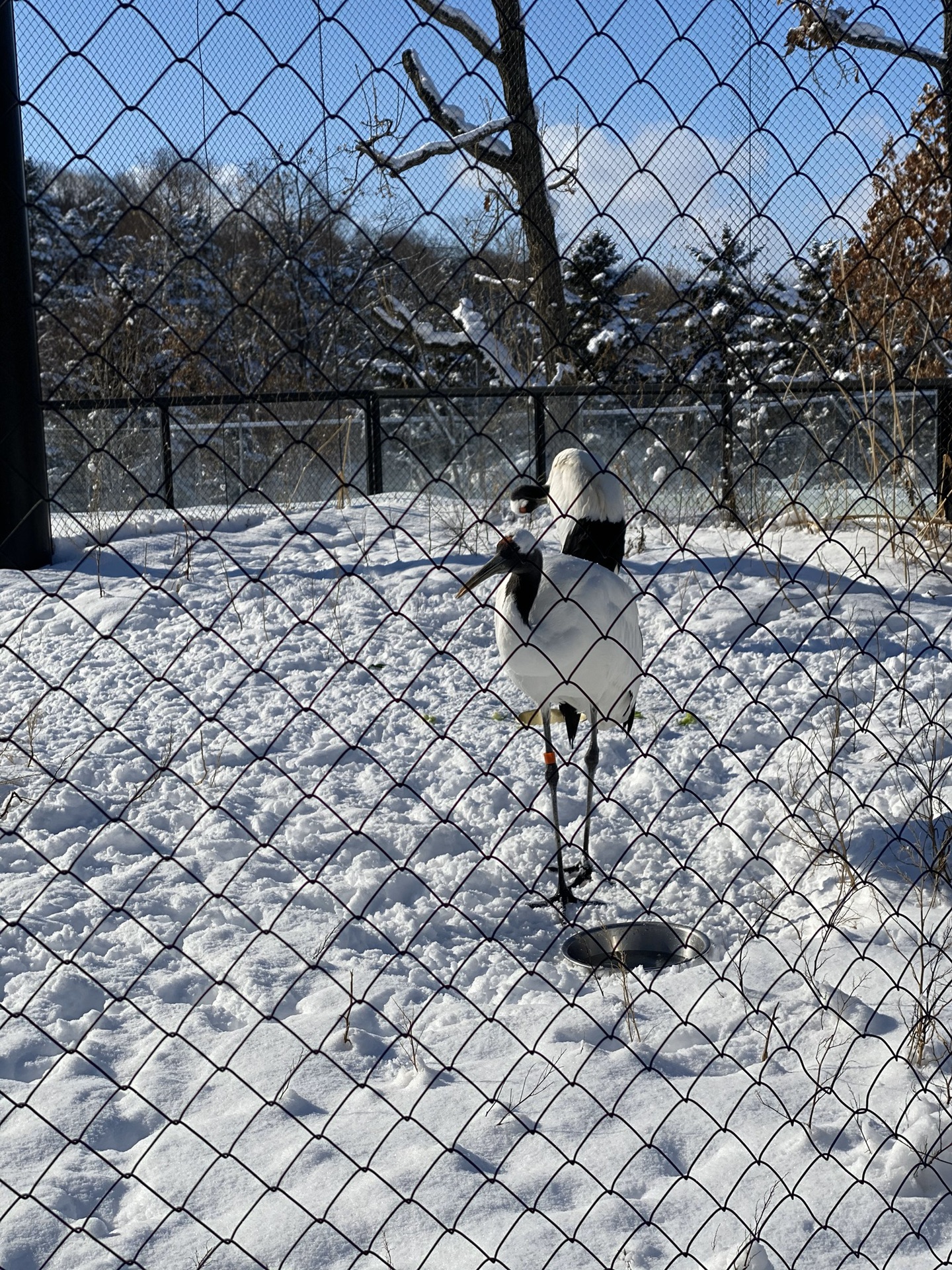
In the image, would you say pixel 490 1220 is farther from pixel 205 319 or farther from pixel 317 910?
pixel 205 319

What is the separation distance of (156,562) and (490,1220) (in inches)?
214

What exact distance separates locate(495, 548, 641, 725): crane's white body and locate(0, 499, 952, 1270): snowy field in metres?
0.32

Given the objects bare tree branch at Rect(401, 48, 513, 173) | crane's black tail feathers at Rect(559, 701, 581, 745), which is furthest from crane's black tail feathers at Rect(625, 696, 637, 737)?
bare tree branch at Rect(401, 48, 513, 173)

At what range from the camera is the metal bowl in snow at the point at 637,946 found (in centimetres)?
370

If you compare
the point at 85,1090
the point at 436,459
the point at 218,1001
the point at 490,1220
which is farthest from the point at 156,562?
the point at 436,459

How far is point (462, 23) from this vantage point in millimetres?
3008

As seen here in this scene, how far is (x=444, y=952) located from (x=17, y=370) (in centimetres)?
366

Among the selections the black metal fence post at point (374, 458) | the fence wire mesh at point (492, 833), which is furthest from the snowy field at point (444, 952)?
the black metal fence post at point (374, 458)

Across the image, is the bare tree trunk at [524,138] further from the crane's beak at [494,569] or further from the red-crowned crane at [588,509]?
the red-crowned crane at [588,509]

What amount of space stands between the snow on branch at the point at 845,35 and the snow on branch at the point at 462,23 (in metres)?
0.59

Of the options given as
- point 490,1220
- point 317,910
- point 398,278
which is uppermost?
point 398,278

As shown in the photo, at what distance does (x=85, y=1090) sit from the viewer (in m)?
2.79

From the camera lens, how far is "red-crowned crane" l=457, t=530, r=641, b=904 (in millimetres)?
3932

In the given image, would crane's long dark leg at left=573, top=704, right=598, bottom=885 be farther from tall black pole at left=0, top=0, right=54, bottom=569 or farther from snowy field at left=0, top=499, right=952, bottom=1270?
tall black pole at left=0, top=0, right=54, bottom=569
